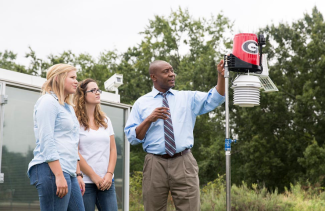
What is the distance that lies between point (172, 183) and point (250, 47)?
114 centimetres

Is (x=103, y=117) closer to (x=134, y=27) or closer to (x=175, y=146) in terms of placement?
(x=175, y=146)

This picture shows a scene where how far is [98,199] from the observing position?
340 centimetres

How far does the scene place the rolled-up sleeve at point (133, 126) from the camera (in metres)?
3.27

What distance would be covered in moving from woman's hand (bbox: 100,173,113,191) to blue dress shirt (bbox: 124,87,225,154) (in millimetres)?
340

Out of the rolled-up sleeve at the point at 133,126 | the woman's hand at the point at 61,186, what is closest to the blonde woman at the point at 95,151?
the rolled-up sleeve at the point at 133,126

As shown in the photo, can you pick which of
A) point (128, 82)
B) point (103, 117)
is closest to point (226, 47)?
point (128, 82)

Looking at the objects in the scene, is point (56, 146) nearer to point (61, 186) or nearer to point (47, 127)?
point (47, 127)

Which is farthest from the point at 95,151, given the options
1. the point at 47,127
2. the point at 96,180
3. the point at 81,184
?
the point at 47,127

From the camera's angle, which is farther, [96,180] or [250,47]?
[96,180]

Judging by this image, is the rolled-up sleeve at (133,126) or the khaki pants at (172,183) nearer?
the khaki pants at (172,183)

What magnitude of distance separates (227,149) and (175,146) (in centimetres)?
38

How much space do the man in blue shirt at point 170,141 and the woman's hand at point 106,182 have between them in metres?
0.32

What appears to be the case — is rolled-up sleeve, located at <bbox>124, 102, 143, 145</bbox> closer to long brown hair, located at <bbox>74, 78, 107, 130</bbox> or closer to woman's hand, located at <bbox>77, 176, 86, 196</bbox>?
long brown hair, located at <bbox>74, 78, 107, 130</bbox>

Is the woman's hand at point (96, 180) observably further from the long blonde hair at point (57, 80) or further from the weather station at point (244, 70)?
the weather station at point (244, 70)
